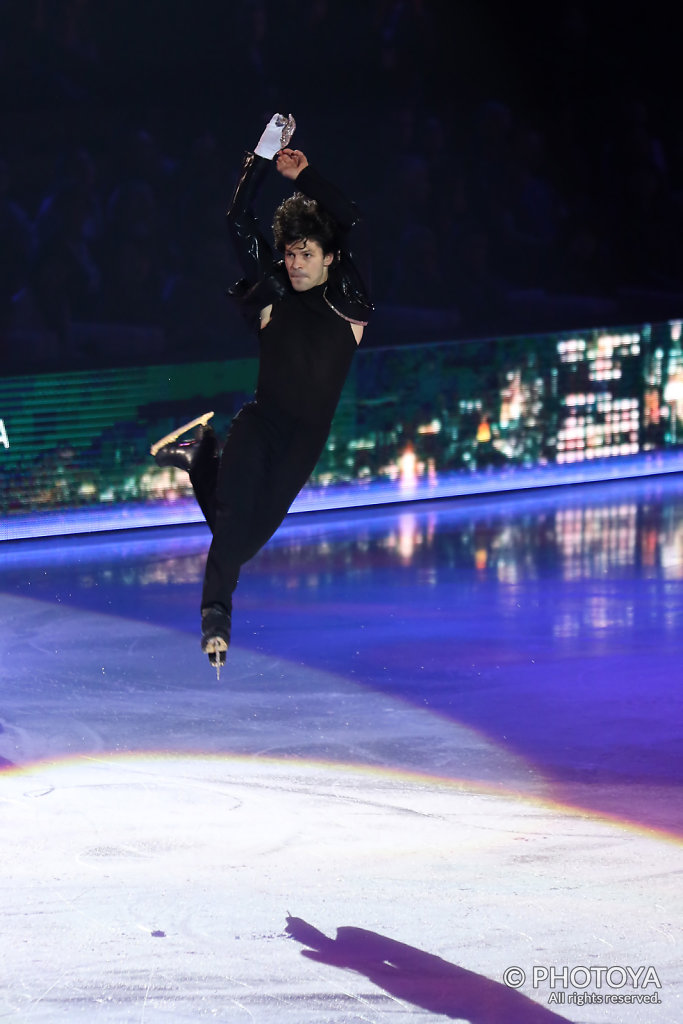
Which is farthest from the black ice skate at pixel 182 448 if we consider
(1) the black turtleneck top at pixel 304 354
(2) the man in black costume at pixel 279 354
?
(1) the black turtleneck top at pixel 304 354

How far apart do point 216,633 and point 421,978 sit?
0.93 meters

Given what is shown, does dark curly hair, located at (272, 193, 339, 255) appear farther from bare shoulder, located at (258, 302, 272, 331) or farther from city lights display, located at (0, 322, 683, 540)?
city lights display, located at (0, 322, 683, 540)

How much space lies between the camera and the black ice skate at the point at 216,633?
360cm

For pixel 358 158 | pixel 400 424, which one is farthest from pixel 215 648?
pixel 358 158

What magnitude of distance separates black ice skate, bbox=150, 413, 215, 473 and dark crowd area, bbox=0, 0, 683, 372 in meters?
5.05

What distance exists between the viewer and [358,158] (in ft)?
34.9

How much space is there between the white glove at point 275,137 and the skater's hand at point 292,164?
3cm

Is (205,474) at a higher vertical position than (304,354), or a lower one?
lower

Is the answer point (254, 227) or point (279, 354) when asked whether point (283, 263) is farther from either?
point (279, 354)

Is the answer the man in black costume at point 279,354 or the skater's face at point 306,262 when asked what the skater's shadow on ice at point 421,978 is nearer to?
Answer: the man in black costume at point 279,354

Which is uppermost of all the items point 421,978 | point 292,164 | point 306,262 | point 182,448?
point 292,164

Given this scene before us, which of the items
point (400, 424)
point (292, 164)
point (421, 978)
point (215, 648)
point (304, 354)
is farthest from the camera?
point (400, 424)

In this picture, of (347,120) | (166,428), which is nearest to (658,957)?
(166,428)

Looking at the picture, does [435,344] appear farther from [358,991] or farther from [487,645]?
[358,991]
